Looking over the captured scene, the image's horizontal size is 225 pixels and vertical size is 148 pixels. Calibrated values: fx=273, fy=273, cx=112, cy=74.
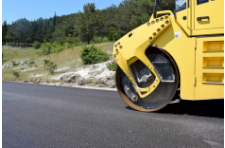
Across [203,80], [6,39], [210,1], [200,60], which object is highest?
[6,39]

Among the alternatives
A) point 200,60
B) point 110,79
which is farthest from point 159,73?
point 110,79

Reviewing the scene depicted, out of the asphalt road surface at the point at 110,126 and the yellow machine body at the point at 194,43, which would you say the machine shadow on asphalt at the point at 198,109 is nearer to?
the asphalt road surface at the point at 110,126

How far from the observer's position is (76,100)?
7.49 metres

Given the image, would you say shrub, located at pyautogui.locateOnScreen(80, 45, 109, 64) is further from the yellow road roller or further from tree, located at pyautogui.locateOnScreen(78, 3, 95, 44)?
tree, located at pyautogui.locateOnScreen(78, 3, 95, 44)

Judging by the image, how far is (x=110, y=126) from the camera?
4.72m

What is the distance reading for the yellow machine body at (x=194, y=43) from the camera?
452 centimetres

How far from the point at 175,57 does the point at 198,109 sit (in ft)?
4.68

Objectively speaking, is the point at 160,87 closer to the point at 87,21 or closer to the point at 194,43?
the point at 194,43

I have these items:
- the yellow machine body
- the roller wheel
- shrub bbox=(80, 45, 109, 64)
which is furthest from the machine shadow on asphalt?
shrub bbox=(80, 45, 109, 64)

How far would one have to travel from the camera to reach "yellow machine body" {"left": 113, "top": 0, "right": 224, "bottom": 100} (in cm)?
452

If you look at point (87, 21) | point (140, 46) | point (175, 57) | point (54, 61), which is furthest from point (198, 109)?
point (87, 21)

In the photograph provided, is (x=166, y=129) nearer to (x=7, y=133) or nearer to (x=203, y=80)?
(x=203, y=80)

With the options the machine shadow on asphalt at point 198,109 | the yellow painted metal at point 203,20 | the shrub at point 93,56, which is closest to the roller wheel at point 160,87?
the machine shadow on asphalt at point 198,109

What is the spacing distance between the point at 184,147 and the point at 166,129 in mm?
844
